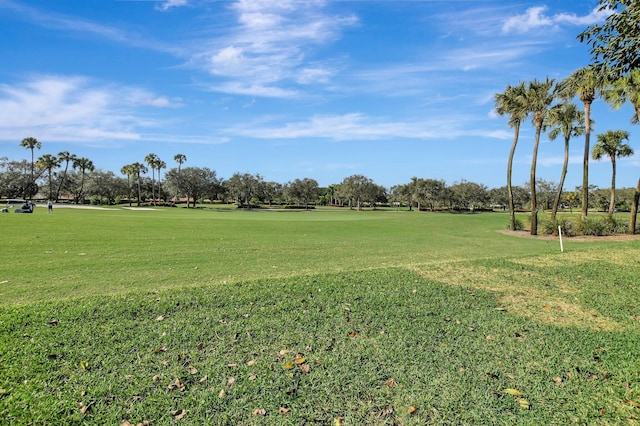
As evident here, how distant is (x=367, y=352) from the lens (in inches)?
177

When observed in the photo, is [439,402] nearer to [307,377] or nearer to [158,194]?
[307,377]

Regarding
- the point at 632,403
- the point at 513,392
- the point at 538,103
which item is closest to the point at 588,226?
the point at 538,103

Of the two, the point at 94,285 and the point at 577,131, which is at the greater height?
the point at 577,131

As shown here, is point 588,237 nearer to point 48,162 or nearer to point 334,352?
point 334,352

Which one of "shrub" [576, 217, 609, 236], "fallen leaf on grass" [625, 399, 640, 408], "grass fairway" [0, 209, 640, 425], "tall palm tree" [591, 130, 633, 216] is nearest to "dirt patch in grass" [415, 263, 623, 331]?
"grass fairway" [0, 209, 640, 425]

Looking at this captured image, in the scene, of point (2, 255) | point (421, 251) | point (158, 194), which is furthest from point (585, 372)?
point (158, 194)

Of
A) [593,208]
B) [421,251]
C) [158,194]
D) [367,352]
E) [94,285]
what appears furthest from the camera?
[158,194]

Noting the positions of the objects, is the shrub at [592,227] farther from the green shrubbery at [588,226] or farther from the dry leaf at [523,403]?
the dry leaf at [523,403]

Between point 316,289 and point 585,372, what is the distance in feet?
12.9

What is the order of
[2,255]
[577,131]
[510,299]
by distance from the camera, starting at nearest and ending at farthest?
[510,299]
[2,255]
[577,131]

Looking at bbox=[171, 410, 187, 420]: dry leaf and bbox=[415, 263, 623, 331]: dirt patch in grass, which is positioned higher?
bbox=[415, 263, 623, 331]: dirt patch in grass

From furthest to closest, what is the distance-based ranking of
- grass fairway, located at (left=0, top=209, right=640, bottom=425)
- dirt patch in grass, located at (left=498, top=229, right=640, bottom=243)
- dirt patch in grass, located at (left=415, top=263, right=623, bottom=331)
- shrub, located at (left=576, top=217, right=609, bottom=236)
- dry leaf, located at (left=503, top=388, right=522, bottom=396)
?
1. shrub, located at (left=576, top=217, right=609, bottom=236)
2. dirt patch in grass, located at (left=498, top=229, right=640, bottom=243)
3. dirt patch in grass, located at (left=415, top=263, right=623, bottom=331)
4. dry leaf, located at (left=503, top=388, right=522, bottom=396)
5. grass fairway, located at (left=0, top=209, right=640, bottom=425)

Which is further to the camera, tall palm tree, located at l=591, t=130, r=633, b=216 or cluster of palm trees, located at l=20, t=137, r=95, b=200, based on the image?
Answer: cluster of palm trees, located at l=20, t=137, r=95, b=200

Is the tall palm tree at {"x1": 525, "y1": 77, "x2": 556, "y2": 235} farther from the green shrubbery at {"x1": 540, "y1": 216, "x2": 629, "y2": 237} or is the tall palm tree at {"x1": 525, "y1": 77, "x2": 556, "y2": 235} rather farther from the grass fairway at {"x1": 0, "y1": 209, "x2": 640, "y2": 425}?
the grass fairway at {"x1": 0, "y1": 209, "x2": 640, "y2": 425}
